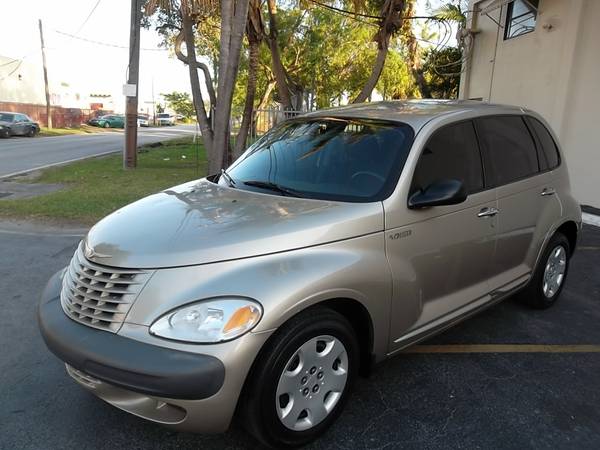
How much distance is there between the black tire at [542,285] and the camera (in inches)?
171

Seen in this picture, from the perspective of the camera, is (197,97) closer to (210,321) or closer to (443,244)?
(443,244)

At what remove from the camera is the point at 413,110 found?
3691 millimetres

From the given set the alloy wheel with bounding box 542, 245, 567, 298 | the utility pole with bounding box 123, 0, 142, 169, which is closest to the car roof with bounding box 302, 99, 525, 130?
the alloy wheel with bounding box 542, 245, 567, 298

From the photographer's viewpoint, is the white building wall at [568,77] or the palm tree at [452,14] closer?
the white building wall at [568,77]

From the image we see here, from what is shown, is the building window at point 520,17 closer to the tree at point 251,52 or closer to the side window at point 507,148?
the tree at point 251,52

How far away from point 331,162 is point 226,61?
5882 millimetres

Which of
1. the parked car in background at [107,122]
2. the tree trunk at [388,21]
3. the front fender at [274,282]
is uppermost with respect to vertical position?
the tree trunk at [388,21]

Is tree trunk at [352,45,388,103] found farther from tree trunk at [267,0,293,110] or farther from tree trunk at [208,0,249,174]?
tree trunk at [208,0,249,174]

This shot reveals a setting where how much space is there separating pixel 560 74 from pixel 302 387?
9.68 m

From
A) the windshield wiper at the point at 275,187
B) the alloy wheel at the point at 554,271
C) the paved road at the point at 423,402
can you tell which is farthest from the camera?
A: the alloy wheel at the point at 554,271

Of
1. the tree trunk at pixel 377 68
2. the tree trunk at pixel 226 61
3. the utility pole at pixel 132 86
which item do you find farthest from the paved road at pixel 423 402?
the utility pole at pixel 132 86

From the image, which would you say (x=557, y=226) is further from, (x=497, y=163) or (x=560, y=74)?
(x=560, y=74)

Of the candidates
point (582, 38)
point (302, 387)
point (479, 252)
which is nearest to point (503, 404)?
point (479, 252)

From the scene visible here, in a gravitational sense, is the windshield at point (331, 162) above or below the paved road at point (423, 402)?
above
